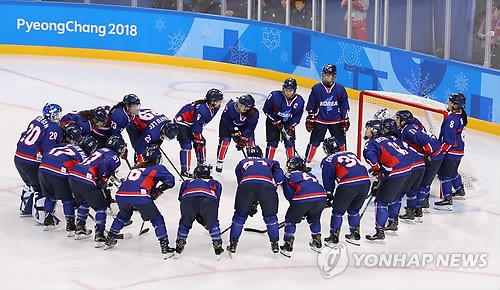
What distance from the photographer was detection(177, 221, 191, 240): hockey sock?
809 centimetres

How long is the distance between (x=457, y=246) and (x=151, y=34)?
27.5 ft

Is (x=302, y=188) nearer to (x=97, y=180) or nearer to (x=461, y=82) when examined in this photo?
(x=97, y=180)

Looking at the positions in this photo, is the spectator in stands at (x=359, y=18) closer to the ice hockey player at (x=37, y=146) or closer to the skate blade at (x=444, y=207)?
the skate blade at (x=444, y=207)

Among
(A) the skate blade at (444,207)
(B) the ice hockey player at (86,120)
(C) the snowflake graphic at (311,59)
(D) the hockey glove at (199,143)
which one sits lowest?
(A) the skate blade at (444,207)

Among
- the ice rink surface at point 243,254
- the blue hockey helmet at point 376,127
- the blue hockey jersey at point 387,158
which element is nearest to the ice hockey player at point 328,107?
the ice rink surface at point 243,254

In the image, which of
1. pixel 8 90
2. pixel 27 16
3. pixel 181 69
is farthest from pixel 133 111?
pixel 27 16

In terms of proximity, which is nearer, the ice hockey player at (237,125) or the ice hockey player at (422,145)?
→ the ice hockey player at (422,145)

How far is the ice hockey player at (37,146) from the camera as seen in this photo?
8828 mm

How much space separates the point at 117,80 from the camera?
14.8 m

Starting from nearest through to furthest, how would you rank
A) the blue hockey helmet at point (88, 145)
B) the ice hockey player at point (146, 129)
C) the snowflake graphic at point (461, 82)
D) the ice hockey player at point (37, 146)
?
the blue hockey helmet at point (88, 145)
the ice hockey player at point (37, 146)
the ice hockey player at point (146, 129)
the snowflake graphic at point (461, 82)

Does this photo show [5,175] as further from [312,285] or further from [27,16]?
[27,16]

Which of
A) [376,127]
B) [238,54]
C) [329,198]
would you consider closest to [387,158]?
[376,127]

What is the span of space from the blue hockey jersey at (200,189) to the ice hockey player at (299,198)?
1.81 feet

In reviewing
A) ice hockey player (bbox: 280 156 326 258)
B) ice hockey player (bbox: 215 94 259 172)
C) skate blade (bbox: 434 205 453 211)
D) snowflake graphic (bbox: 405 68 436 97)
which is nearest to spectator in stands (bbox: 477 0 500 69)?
snowflake graphic (bbox: 405 68 436 97)
